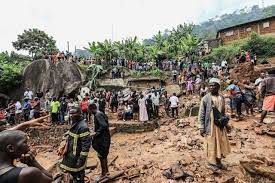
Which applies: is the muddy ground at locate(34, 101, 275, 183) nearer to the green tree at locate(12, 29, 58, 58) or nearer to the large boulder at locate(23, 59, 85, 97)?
the large boulder at locate(23, 59, 85, 97)

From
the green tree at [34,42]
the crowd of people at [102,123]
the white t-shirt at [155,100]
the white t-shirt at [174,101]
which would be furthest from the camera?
the green tree at [34,42]

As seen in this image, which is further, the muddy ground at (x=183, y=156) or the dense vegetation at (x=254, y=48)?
the dense vegetation at (x=254, y=48)

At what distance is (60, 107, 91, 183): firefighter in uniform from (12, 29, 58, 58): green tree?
3446 cm

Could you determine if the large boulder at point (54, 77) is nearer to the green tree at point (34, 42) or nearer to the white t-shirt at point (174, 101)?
the white t-shirt at point (174, 101)

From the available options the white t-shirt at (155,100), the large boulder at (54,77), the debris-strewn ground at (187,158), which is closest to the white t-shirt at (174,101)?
the white t-shirt at (155,100)

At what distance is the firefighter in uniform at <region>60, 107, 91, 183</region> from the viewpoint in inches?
202

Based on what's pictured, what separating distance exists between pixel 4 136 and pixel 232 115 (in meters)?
10.2

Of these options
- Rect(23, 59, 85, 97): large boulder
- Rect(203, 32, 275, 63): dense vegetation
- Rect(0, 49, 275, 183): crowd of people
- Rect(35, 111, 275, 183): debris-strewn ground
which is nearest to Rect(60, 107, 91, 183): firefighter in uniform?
Rect(0, 49, 275, 183): crowd of people

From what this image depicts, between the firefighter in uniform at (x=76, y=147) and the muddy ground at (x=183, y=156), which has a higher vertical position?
the firefighter in uniform at (x=76, y=147)

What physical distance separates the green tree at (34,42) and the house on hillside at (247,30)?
20.3 metres

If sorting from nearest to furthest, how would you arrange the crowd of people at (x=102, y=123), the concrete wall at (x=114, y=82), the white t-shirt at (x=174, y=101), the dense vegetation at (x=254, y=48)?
the crowd of people at (x=102, y=123), the white t-shirt at (x=174, y=101), the concrete wall at (x=114, y=82), the dense vegetation at (x=254, y=48)

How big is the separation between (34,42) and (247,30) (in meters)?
24.8

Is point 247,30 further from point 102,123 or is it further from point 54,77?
point 102,123

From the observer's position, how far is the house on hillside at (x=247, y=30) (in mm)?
31225
